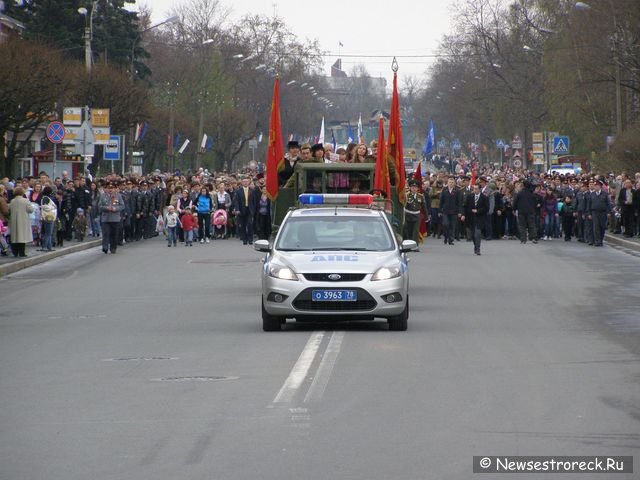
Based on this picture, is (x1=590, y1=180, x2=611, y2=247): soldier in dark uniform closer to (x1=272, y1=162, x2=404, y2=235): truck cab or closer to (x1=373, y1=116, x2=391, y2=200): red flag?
(x1=272, y1=162, x2=404, y2=235): truck cab

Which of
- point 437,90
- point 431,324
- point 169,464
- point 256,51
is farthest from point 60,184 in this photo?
point 437,90

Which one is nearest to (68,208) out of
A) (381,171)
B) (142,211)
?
(142,211)

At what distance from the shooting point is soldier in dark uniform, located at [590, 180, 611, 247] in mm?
39062

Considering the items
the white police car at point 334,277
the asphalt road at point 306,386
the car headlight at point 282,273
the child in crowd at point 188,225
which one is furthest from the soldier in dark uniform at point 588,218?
the car headlight at point 282,273

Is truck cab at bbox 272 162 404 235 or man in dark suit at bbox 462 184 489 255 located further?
man in dark suit at bbox 462 184 489 255

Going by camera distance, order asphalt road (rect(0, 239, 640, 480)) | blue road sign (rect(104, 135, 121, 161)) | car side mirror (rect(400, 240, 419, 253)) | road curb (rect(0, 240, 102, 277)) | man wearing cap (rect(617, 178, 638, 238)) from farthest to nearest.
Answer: blue road sign (rect(104, 135, 121, 161))
man wearing cap (rect(617, 178, 638, 238))
road curb (rect(0, 240, 102, 277))
car side mirror (rect(400, 240, 419, 253))
asphalt road (rect(0, 239, 640, 480))

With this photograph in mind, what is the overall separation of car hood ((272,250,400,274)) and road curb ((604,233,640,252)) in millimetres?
21134

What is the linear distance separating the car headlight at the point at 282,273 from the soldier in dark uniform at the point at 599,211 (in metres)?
23.2

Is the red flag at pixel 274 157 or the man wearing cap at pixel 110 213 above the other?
the red flag at pixel 274 157

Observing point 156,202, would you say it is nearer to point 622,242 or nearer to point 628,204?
point 628,204

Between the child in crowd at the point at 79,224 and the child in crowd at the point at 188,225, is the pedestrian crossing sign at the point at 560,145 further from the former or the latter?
the child in crowd at the point at 79,224

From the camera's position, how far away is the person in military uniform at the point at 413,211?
102ft

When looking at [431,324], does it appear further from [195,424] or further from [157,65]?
A: [157,65]

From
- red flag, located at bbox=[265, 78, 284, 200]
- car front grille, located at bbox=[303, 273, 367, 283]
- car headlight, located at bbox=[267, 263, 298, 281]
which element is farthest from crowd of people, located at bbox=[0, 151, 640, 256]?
car front grille, located at bbox=[303, 273, 367, 283]
